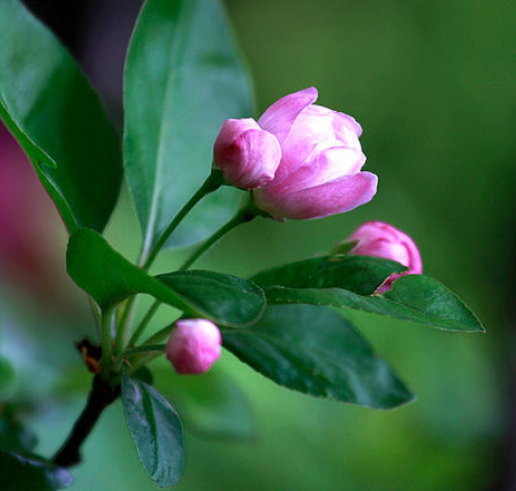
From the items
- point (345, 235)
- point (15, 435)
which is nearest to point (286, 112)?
point (15, 435)

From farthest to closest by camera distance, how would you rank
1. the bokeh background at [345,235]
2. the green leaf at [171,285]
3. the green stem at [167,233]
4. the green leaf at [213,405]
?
the bokeh background at [345,235] → the green leaf at [213,405] → the green stem at [167,233] → the green leaf at [171,285]

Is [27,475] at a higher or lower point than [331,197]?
lower

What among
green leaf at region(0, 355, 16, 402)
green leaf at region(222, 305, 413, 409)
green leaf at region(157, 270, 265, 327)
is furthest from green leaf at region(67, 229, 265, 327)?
green leaf at region(0, 355, 16, 402)

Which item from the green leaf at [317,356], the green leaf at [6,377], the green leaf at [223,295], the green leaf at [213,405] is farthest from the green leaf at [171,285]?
the green leaf at [213,405]

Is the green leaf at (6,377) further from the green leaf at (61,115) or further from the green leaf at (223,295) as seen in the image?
the green leaf at (223,295)

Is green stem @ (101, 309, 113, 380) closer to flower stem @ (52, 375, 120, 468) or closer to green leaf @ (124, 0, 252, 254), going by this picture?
flower stem @ (52, 375, 120, 468)

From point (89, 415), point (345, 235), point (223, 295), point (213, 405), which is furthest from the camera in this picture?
point (345, 235)

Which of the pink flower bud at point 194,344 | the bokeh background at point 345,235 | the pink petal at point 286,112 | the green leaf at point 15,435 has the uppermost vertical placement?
the pink petal at point 286,112

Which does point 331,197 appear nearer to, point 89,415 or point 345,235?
point 89,415
